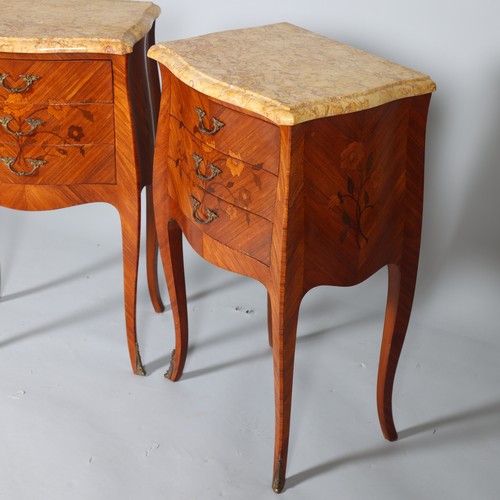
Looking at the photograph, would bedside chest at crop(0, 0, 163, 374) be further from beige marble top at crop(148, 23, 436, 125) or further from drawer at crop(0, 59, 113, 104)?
beige marble top at crop(148, 23, 436, 125)

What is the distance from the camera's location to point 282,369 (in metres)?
1.73

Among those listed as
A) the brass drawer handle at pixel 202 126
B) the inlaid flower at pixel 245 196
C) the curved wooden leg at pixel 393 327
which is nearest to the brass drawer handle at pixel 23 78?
the brass drawer handle at pixel 202 126

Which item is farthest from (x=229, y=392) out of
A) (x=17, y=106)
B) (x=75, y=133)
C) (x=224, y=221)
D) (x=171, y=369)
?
(x=17, y=106)

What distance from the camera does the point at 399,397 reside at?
2.16 m

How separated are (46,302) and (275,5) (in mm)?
1027

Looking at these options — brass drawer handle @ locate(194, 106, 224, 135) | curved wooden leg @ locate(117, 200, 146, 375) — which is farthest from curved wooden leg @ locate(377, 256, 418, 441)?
curved wooden leg @ locate(117, 200, 146, 375)

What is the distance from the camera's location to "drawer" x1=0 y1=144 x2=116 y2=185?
1965 mm

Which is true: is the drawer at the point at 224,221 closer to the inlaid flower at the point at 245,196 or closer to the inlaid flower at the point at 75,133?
the inlaid flower at the point at 245,196

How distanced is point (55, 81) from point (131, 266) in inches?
18.7

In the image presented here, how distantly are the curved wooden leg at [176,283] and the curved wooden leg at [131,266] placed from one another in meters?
0.08

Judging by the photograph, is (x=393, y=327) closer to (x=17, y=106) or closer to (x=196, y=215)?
(x=196, y=215)

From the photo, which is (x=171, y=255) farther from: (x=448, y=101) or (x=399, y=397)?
(x=448, y=101)

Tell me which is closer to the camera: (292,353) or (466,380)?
(292,353)

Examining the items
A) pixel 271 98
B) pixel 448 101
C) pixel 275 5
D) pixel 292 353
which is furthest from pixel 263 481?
pixel 275 5
